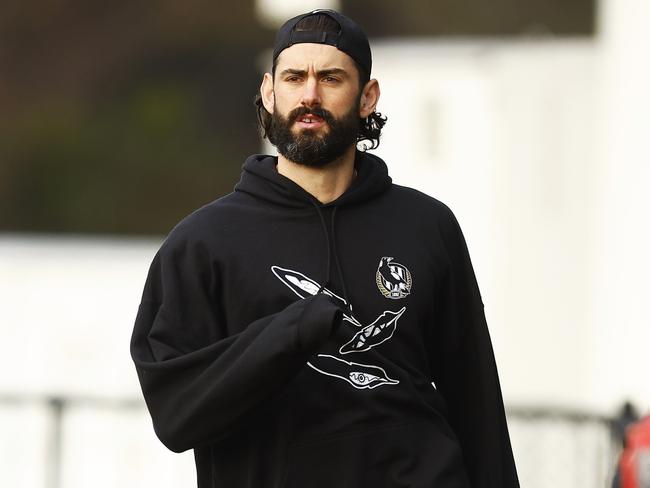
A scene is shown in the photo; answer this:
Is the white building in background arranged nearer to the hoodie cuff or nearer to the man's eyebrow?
the man's eyebrow

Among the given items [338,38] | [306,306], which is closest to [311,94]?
[338,38]

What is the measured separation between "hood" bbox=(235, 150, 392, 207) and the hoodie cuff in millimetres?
448

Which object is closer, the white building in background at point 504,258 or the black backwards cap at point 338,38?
the black backwards cap at point 338,38

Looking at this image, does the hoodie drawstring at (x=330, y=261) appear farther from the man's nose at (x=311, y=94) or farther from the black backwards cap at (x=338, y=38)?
the black backwards cap at (x=338, y=38)

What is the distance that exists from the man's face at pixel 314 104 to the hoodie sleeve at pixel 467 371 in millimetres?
390

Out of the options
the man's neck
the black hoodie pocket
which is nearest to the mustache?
the man's neck

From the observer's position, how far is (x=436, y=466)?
366 cm

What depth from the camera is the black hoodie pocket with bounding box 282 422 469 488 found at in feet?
11.9

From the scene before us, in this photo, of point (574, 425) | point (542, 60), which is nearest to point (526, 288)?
point (542, 60)

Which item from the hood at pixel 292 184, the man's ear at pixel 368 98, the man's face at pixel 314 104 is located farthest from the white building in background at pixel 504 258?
the man's face at pixel 314 104

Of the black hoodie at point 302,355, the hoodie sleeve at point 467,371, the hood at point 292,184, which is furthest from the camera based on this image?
the hoodie sleeve at point 467,371

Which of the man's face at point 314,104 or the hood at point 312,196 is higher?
the man's face at point 314,104

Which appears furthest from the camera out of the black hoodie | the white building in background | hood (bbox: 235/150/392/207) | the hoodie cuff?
the white building in background

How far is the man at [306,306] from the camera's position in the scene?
3580mm
